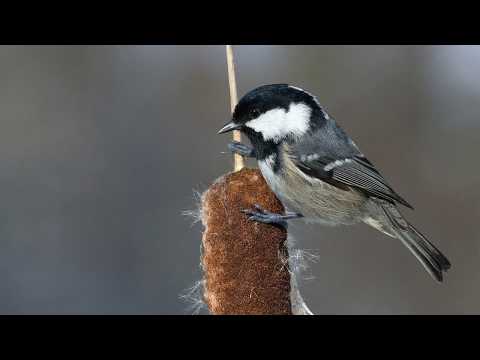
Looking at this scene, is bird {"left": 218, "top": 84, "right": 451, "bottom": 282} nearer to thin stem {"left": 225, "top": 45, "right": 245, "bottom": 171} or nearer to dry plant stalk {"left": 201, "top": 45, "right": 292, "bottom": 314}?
thin stem {"left": 225, "top": 45, "right": 245, "bottom": 171}

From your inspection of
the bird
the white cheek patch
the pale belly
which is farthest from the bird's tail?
the white cheek patch

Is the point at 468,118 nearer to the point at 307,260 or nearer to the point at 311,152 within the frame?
the point at 311,152

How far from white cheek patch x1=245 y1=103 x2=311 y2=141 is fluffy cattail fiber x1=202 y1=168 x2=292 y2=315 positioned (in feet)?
1.36

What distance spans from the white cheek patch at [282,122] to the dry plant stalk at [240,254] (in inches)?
13.4

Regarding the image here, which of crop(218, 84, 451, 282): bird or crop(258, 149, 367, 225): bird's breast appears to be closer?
crop(218, 84, 451, 282): bird

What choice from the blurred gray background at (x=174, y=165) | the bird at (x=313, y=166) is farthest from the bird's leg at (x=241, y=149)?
the blurred gray background at (x=174, y=165)

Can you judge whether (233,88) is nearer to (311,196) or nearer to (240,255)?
(240,255)

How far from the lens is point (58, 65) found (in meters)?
5.57

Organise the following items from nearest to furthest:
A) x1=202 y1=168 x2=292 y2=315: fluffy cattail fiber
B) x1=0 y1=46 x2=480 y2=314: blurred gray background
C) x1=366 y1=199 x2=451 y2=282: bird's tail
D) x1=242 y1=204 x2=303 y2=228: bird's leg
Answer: x1=202 y1=168 x2=292 y2=315: fluffy cattail fiber < x1=242 y1=204 x2=303 y2=228: bird's leg < x1=366 y1=199 x2=451 y2=282: bird's tail < x1=0 y1=46 x2=480 y2=314: blurred gray background

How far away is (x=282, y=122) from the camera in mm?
2600

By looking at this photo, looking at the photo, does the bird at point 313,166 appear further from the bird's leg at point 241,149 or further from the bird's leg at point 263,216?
the bird's leg at point 263,216

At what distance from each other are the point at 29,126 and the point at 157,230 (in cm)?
149

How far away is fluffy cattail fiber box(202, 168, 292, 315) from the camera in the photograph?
198 cm

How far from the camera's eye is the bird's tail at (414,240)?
2766 mm
